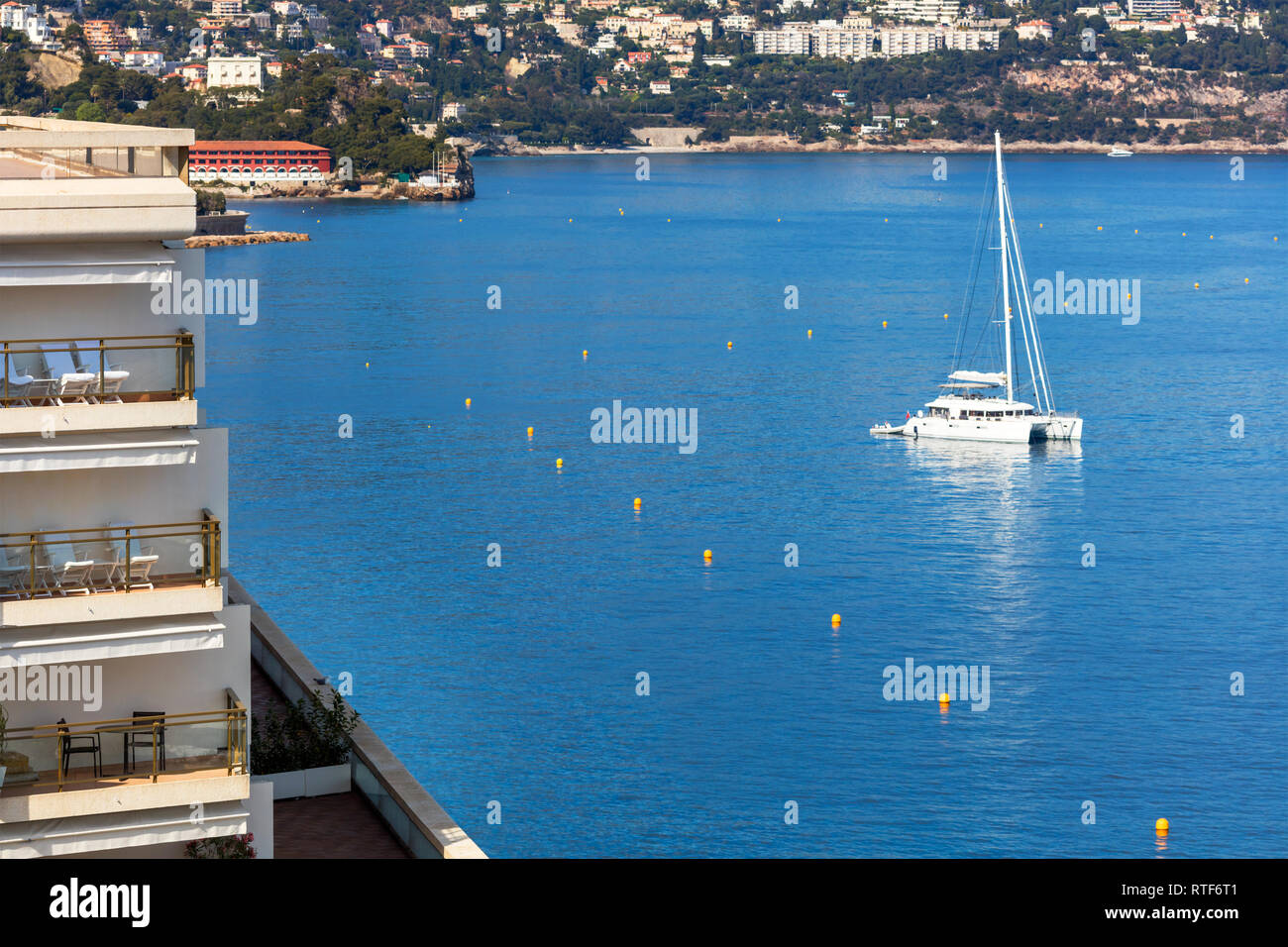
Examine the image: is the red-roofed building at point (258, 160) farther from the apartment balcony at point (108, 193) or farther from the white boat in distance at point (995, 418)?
the apartment balcony at point (108, 193)

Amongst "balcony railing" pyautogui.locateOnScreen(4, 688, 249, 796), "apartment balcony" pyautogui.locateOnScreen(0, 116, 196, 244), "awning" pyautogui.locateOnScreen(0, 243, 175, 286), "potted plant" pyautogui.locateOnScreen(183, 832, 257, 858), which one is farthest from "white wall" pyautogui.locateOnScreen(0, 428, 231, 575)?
"potted plant" pyautogui.locateOnScreen(183, 832, 257, 858)

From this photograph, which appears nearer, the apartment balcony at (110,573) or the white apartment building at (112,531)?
the white apartment building at (112,531)

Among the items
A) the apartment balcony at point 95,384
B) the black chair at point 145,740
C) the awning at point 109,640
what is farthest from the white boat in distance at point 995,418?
the black chair at point 145,740

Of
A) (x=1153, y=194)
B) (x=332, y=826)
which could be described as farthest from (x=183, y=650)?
(x=1153, y=194)

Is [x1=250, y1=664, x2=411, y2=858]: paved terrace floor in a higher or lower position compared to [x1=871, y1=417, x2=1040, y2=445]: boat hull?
higher

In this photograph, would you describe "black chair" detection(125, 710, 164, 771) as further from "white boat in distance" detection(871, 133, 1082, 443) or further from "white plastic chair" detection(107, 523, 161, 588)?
"white boat in distance" detection(871, 133, 1082, 443)

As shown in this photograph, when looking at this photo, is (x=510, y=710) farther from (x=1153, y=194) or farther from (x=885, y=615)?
(x=1153, y=194)
